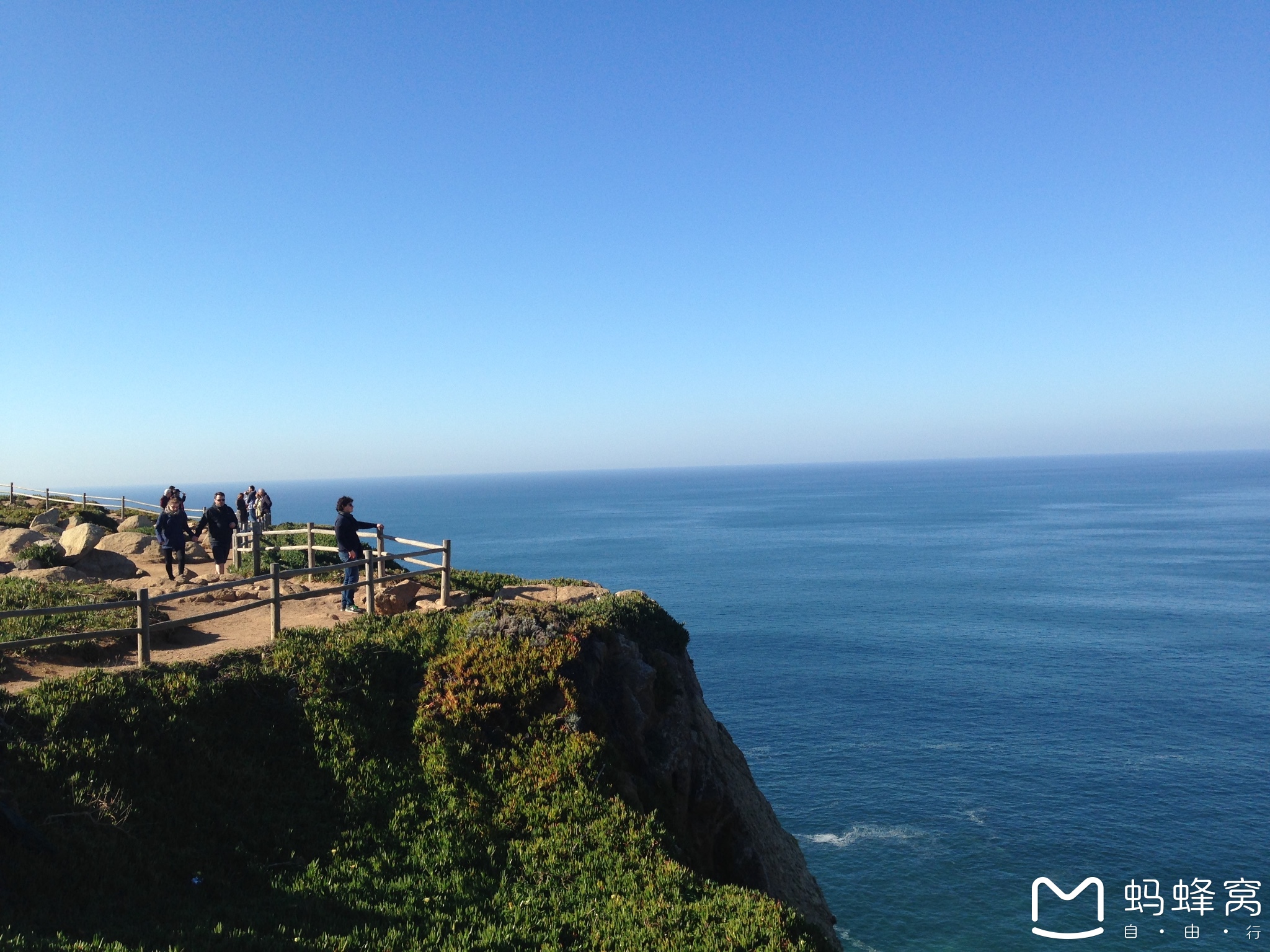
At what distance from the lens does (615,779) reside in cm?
1331

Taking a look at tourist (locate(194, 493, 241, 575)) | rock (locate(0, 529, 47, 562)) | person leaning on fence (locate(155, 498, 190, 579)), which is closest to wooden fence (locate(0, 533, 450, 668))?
tourist (locate(194, 493, 241, 575))

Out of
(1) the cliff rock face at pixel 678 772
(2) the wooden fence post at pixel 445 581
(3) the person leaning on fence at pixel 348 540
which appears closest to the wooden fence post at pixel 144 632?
(3) the person leaning on fence at pixel 348 540

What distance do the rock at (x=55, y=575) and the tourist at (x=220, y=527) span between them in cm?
383

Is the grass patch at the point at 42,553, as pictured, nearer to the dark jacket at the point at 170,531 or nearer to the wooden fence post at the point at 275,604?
the dark jacket at the point at 170,531

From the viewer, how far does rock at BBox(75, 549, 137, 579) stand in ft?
85.4

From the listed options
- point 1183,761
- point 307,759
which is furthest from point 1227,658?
point 307,759

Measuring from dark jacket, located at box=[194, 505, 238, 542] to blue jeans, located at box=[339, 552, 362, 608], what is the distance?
19.7 feet

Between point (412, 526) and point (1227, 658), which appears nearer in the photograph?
point (1227, 658)

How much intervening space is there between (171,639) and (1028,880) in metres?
28.9

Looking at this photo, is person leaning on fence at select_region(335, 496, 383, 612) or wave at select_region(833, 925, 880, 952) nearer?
person leaning on fence at select_region(335, 496, 383, 612)

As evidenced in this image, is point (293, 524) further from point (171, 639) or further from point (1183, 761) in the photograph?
point (1183, 761)

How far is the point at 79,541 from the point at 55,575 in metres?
4.91

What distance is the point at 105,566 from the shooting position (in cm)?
2636

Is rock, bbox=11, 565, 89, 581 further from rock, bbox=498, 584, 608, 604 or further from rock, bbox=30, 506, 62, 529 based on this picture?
rock, bbox=30, 506, 62, 529
